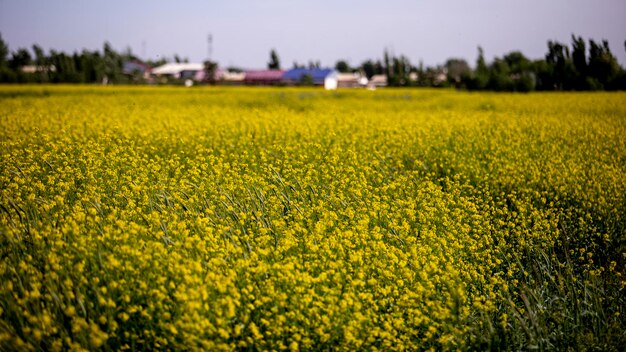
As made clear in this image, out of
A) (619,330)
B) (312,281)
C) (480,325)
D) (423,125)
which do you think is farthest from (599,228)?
(423,125)

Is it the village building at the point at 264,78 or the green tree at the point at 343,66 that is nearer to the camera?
the village building at the point at 264,78

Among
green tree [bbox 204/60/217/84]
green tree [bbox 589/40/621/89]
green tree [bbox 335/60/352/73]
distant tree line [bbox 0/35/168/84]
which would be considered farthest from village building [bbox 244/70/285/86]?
green tree [bbox 589/40/621/89]

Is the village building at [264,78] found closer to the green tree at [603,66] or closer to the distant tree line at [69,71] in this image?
the distant tree line at [69,71]

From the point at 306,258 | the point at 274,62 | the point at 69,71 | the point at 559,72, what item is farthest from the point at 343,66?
the point at 306,258

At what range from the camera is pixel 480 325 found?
14.3 feet

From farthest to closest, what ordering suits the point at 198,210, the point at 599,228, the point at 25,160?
the point at 25,160 < the point at 599,228 < the point at 198,210

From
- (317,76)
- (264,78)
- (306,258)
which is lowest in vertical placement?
(306,258)

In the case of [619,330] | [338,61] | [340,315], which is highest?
[338,61]

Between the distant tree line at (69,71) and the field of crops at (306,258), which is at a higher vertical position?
the distant tree line at (69,71)

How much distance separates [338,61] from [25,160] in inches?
5497

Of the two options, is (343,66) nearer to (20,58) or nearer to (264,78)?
(264,78)

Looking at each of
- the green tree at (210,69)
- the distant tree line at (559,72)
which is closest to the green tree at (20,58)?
the green tree at (210,69)

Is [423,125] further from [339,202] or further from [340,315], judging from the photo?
[340,315]

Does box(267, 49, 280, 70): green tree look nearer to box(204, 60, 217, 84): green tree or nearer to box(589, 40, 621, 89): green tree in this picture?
box(204, 60, 217, 84): green tree
